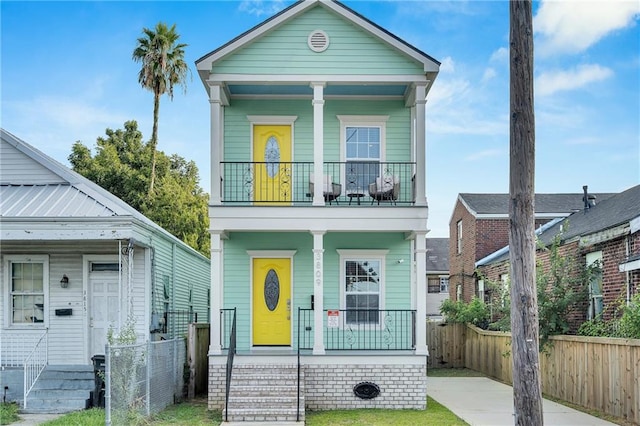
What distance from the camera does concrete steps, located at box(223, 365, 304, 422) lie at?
12.0 metres

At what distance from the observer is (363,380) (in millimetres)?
13305

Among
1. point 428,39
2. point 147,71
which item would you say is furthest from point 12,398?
point 147,71

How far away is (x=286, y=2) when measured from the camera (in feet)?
50.9

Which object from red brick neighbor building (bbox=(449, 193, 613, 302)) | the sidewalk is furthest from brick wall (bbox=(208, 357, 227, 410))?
red brick neighbor building (bbox=(449, 193, 613, 302))

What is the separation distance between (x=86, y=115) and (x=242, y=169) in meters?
19.7

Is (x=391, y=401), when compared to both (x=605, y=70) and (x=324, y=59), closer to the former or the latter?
(x=324, y=59)

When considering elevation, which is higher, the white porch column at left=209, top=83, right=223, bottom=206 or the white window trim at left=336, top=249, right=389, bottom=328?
the white porch column at left=209, top=83, right=223, bottom=206

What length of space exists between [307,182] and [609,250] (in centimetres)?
663

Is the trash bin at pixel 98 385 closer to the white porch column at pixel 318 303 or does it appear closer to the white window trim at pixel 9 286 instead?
the white window trim at pixel 9 286

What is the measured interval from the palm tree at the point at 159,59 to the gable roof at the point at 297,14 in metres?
18.0

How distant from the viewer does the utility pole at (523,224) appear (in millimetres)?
7734

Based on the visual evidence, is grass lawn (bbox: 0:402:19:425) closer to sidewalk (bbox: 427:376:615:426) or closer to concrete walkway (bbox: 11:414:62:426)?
concrete walkway (bbox: 11:414:62:426)

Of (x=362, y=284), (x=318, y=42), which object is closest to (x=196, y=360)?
(x=362, y=284)

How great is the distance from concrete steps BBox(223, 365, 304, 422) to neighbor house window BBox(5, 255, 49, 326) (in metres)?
4.86
